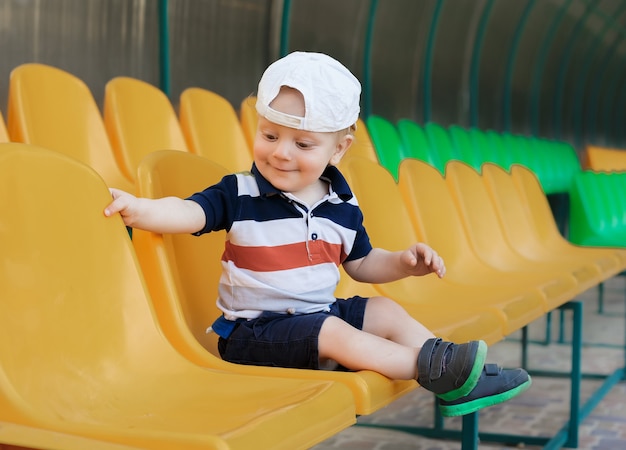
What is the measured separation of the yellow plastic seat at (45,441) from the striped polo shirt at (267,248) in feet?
2.18

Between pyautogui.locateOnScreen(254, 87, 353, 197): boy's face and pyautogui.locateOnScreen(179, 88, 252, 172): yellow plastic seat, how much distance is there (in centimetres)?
226

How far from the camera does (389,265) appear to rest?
2.22 metres

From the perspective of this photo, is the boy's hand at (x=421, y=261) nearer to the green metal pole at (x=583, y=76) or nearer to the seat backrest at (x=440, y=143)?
the seat backrest at (x=440, y=143)

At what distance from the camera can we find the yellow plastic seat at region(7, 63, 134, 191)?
3406mm

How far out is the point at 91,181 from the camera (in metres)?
1.83

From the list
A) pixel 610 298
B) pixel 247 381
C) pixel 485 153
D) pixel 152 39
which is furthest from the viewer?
pixel 485 153

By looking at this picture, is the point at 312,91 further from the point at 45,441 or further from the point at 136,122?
the point at 136,122

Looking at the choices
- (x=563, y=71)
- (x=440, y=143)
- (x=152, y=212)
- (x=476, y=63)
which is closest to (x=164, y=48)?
(x=440, y=143)

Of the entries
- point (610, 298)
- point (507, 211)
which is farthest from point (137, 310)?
point (610, 298)

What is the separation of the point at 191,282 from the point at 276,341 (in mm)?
336

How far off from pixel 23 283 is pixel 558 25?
1228 centimetres

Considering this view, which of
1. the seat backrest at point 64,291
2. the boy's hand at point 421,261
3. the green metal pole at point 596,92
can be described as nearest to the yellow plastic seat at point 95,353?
the seat backrest at point 64,291

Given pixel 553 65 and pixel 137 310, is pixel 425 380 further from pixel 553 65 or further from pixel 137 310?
pixel 553 65

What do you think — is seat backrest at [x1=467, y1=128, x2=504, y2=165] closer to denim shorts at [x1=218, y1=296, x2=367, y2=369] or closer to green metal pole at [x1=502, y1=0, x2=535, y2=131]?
green metal pole at [x1=502, y1=0, x2=535, y2=131]
